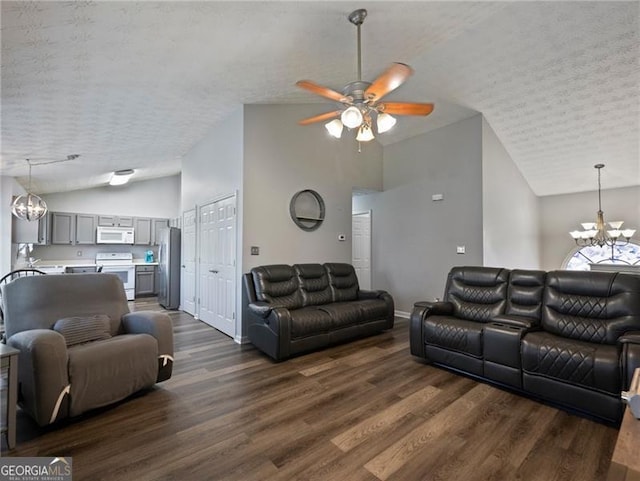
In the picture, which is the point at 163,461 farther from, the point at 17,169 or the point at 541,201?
the point at 541,201

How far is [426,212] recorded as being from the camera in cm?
526

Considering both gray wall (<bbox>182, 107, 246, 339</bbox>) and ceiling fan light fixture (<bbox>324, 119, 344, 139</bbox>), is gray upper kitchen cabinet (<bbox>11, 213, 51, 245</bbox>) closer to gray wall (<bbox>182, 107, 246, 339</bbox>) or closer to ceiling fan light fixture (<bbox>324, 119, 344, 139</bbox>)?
gray wall (<bbox>182, 107, 246, 339</bbox>)

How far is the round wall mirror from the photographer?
15.3 ft

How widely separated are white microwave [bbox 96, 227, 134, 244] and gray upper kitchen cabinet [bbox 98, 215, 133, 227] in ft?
0.35

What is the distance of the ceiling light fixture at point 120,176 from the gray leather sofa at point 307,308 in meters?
4.12

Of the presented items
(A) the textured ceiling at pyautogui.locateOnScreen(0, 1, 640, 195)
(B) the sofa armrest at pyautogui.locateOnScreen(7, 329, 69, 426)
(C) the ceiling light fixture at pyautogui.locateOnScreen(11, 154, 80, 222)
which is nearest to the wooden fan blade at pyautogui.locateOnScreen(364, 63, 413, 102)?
(A) the textured ceiling at pyautogui.locateOnScreen(0, 1, 640, 195)

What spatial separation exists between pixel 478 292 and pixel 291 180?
2.93m

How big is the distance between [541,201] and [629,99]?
3.23 meters

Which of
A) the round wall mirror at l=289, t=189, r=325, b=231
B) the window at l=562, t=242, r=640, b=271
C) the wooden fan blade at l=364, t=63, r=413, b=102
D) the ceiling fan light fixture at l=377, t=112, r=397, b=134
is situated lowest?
the window at l=562, t=242, r=640, b=271

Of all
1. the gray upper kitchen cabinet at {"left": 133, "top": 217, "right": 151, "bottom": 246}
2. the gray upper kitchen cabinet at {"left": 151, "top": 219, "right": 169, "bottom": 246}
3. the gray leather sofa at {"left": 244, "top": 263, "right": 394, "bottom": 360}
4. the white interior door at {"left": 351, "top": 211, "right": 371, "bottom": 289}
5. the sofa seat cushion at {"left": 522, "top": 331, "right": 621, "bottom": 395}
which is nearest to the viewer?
the sofa seat cushion at {"left": 522, "top": 331, "right": 621, "bottom": 395}

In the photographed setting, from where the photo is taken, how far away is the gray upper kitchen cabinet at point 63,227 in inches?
261

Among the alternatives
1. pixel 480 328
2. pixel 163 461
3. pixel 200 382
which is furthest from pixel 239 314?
pixel 480 328

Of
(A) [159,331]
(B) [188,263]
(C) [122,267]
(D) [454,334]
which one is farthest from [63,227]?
(D) [454,334]

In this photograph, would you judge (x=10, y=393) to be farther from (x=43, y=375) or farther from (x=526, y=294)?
(x=526, y=294)
